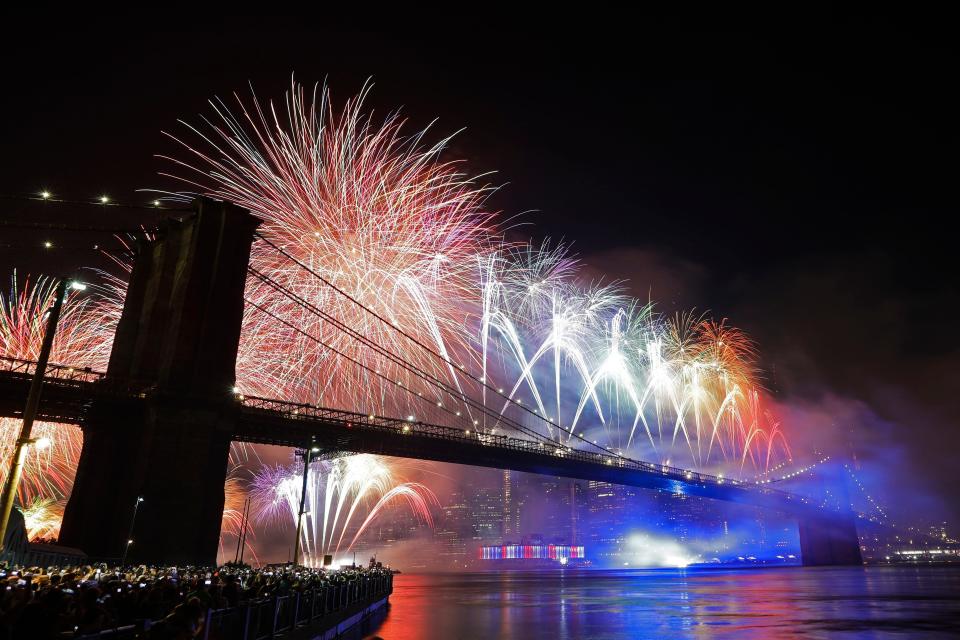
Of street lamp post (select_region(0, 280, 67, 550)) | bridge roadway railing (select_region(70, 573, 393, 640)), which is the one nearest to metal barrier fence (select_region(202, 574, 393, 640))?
bridge roadway railing (select_region(70, 573, 393, 640))

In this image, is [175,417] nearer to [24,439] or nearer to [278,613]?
[24,439]

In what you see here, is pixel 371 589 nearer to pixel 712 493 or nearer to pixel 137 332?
pixel 137 332

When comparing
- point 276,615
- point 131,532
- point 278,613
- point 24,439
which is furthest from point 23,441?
point 131,532

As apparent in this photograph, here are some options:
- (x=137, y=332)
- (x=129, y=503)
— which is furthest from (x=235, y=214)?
(x=129, y=503)

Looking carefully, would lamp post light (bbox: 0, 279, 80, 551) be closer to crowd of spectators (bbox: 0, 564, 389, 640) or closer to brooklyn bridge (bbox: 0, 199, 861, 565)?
crowd of spectators (bbox: 0, 564, 389, 640)

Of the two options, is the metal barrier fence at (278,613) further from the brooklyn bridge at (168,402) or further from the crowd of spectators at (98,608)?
the brooklyn bridge at (168,402)

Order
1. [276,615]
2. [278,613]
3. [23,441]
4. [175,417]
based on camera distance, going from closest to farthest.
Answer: [276,615] → [278,613] → [23,441] → [175,417]
